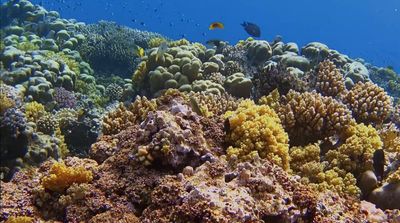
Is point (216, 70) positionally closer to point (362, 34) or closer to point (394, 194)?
point (394, 194)

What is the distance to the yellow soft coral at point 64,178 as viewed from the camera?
167 inches

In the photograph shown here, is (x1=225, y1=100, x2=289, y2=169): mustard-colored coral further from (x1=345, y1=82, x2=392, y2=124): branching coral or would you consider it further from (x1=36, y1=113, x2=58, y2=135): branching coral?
(x1=36, y1=113, x2=58, y2=135): branching coral

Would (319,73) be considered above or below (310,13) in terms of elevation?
below

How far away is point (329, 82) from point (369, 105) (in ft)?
3.73

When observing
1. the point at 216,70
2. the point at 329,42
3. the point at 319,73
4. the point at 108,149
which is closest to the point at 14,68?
the point at 216,70

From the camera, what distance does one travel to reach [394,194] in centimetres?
516

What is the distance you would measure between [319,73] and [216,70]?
2.68m

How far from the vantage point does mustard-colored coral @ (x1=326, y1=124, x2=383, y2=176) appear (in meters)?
5.55

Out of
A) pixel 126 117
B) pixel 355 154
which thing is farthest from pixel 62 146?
pixel 355 154

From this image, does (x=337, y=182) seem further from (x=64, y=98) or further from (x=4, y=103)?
(x=64, y=98)

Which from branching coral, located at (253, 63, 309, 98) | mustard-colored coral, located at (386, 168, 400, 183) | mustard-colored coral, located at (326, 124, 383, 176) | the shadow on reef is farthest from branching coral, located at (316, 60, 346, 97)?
mustard-colored coral, located at (386, 168, 400, 183)

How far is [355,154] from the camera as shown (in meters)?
5.59

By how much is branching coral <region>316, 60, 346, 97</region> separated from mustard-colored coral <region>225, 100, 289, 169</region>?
340 cm

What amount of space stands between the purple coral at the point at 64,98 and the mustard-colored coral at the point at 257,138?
6.20 metres
